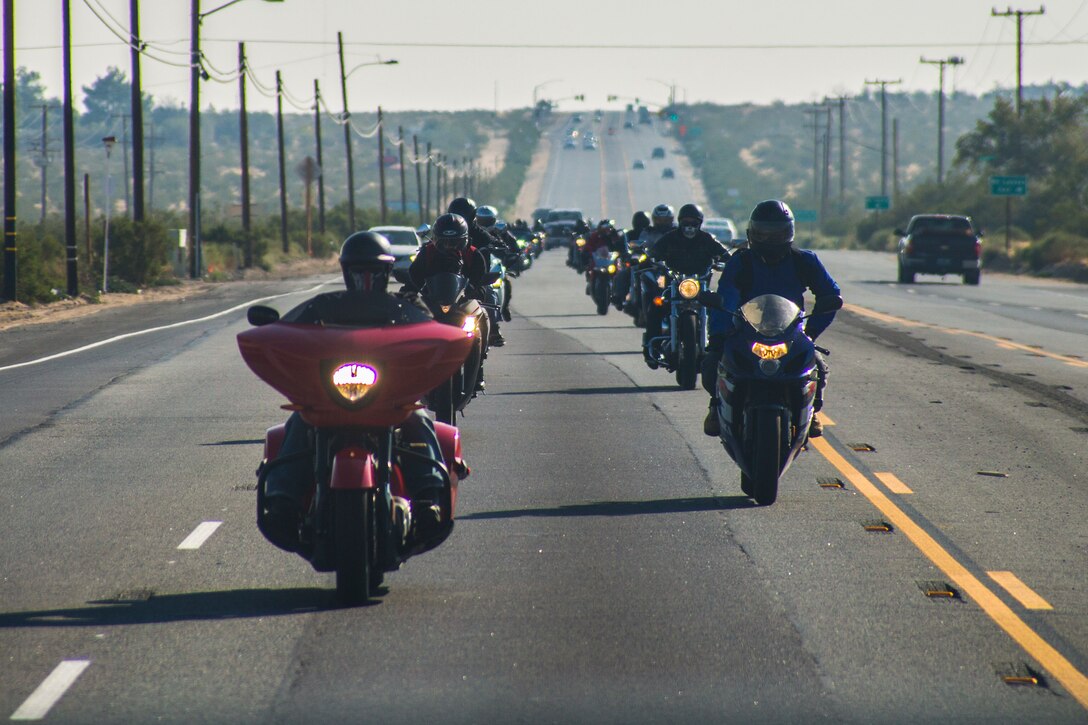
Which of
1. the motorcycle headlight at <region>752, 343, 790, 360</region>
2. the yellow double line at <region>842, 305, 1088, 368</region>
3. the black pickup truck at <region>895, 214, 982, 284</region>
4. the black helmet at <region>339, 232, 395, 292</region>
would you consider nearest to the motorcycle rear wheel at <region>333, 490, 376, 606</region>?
the black helmet at <region>339, 232, 395, 292</region>

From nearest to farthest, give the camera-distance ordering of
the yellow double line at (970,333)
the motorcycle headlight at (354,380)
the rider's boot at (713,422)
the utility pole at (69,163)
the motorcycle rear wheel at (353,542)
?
the motorcycle headlight at (354,380) → the motorcycle rear wheel at (353,542) → the rider's boot at (713,422) → the yellow double line at (970,333) → the utility pole at (69,163)

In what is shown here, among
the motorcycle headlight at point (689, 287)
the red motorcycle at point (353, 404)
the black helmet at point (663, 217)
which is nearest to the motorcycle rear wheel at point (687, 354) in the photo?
the motorcycle headlight at point (689, 287)

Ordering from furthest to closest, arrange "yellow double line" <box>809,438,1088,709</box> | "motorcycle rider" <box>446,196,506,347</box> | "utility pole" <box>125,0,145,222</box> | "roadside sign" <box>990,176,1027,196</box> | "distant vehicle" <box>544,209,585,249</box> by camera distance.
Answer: "distant vehicle" <box>544,209,585,249</box>, "roadside sign" <box>990,176,1027,196</box>, "utility pole" <box>125,0,145,222</box>, "motorcycle rider" <box>446,196,506,347</box>, "yellow double line" <box>809,438,1088,709</box>

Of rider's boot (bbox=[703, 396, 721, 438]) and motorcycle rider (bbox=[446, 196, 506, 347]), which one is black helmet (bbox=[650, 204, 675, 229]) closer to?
motorcycle rider (bbox=[446, 196, 506, 347])

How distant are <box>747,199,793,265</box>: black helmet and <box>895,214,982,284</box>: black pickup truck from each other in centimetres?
3833

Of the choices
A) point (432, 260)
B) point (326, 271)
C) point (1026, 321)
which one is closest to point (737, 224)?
point (326, 271)

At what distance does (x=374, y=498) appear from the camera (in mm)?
7527

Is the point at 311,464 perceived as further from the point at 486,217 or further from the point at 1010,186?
the point at 1010,186

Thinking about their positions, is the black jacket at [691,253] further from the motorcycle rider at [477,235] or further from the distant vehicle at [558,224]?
the distant vehicle at [558,224]

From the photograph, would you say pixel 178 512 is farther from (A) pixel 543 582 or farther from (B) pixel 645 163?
(B) pixel 645 163

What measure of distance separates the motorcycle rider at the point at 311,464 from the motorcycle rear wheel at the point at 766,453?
2811 mm

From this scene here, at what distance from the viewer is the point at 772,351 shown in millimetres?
10430

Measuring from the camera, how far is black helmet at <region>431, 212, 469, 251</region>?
13.6m

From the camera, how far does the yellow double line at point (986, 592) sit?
22.0 feet
